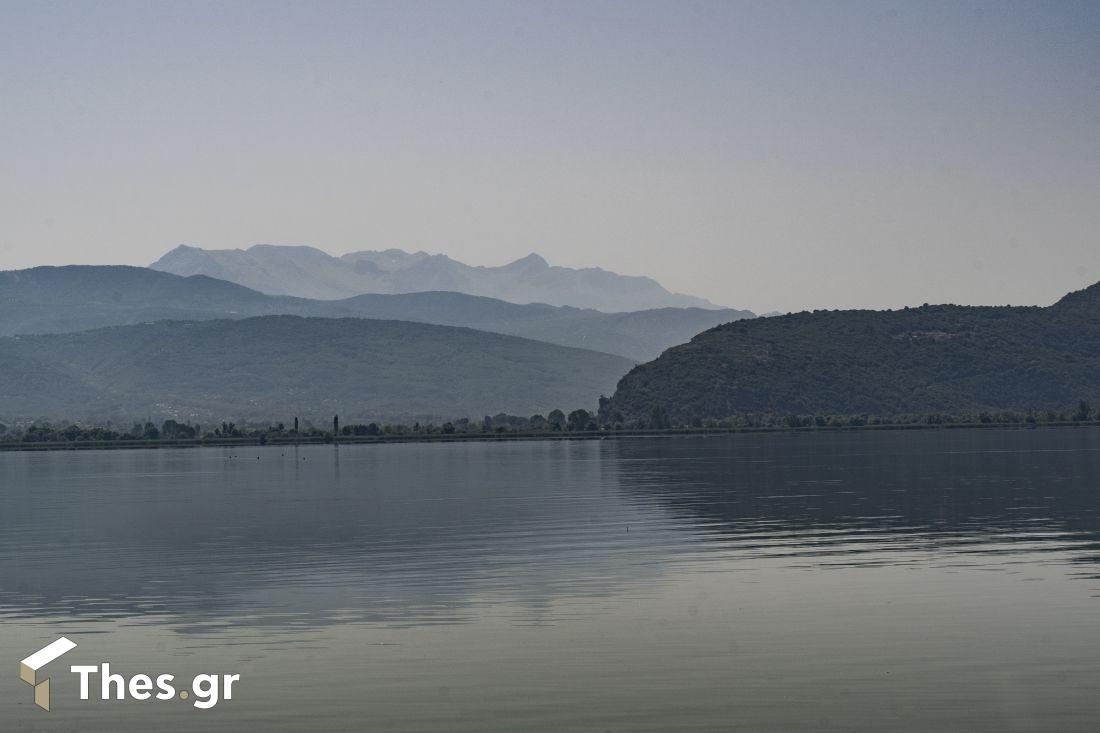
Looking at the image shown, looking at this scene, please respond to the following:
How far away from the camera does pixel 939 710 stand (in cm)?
2897

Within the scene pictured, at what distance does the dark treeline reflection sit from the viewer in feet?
154

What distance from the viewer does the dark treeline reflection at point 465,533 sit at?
154ft

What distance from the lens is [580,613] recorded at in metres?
41.4

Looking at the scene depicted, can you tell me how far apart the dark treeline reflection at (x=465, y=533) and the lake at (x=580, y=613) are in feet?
0.92

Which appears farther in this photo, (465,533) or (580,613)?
(465,533)

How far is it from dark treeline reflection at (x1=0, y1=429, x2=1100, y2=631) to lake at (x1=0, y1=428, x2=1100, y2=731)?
0.28 metres

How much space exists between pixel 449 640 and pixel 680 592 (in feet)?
35.9

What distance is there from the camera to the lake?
97.4 feet

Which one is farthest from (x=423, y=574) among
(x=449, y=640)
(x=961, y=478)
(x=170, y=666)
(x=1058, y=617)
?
(x=961, y=478)

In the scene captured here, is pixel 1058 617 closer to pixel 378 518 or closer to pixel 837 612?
pixel 837 612

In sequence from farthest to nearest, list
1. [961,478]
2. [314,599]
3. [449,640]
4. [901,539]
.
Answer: [961,478], [901,539], [314,599], [449,640]

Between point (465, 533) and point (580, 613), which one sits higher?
point (465, 533)

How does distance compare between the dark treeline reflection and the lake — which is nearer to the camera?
the lake

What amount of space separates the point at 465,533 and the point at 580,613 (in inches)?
1154
